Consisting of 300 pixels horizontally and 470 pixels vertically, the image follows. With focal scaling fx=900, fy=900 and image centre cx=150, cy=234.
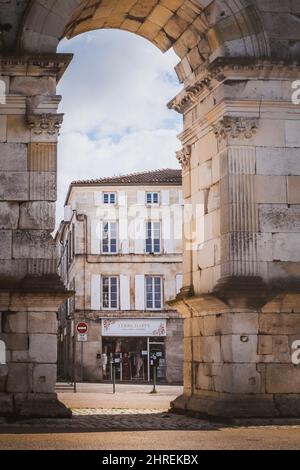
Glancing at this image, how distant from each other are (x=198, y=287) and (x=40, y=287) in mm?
3716

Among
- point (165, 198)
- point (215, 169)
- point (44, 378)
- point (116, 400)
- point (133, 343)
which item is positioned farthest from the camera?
point (165, 198)

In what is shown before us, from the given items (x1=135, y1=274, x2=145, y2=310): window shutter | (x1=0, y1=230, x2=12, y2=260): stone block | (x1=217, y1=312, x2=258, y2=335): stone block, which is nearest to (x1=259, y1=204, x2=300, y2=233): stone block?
(x1=217, y1=312, x2=258, y2=335): stone block

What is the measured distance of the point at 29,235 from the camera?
14.7m

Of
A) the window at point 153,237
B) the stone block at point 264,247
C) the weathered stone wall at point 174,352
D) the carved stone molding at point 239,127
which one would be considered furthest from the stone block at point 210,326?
the window at point 153,237

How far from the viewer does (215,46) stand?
16.2 m

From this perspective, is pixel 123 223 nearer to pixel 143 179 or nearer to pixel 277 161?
pixel 143 179

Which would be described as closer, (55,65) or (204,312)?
(55,65)

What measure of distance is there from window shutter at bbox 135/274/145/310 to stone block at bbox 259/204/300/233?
93.4 feet

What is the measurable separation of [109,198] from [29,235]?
99.8 ft

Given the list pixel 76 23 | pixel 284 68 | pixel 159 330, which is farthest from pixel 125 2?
pixel 159 330

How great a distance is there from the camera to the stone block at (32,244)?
14.7 meters

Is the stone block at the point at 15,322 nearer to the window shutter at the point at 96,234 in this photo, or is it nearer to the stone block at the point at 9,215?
the stone block at the point at 9,215

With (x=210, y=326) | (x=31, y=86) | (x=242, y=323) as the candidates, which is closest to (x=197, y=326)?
(x=210, y=326)
